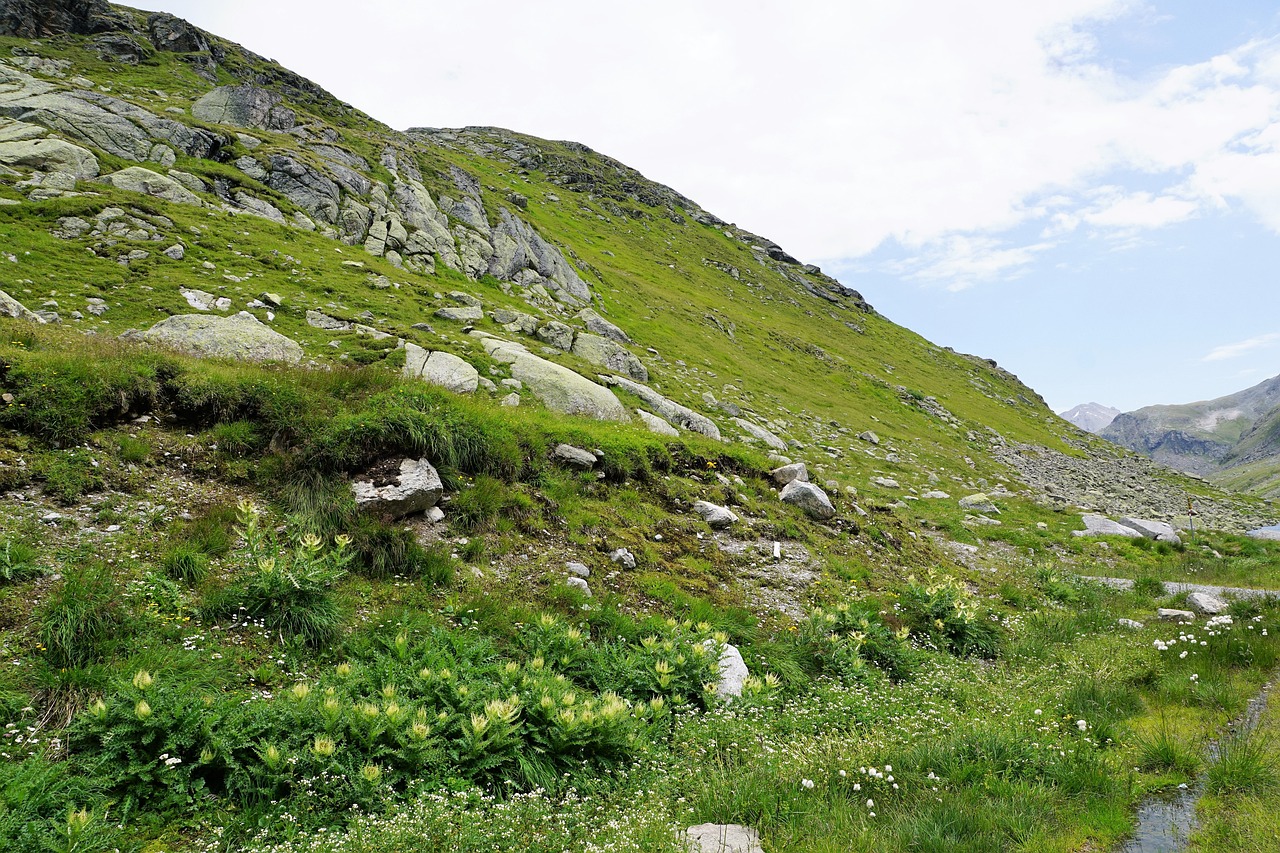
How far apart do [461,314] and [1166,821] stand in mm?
24646

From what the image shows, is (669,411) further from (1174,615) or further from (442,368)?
(1174,615)

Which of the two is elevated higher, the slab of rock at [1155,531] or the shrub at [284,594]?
the slab of rock at [1155,531]

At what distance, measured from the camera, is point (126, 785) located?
449cm

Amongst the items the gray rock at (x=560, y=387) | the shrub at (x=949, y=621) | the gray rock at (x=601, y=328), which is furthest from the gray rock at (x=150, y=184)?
the shrub at (x=949, y=621)

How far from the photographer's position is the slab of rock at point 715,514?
13.2 meters

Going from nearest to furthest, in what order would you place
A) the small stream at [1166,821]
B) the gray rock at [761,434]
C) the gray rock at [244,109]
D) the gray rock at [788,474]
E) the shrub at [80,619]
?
1. the small stream at [1166,821]
2. the shrub at [80,619]
3. the gray rock at [788,474]
4. the gray rock at [761,434]
5. the gray rock at [244,109]

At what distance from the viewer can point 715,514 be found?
13.3 metres

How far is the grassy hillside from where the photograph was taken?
4.80 m

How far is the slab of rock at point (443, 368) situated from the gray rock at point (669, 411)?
6.78m

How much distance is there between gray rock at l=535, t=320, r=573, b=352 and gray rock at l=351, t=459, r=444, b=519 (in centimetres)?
1819

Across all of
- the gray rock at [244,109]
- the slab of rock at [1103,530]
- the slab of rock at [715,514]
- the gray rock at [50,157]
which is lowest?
the slab of rock at [715,514]

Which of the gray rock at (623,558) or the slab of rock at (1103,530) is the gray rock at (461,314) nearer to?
the gray rock at (623,558)

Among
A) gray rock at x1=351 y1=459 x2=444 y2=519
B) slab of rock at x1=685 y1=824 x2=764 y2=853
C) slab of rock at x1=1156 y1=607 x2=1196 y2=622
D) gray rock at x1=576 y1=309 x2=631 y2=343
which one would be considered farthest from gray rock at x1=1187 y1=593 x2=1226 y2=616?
gray rock at x1=576 y1=309 x2=631 y2=343

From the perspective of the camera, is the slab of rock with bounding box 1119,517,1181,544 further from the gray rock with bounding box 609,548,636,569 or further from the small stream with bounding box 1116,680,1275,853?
the gray rock with bounding box 609,548,636,569
